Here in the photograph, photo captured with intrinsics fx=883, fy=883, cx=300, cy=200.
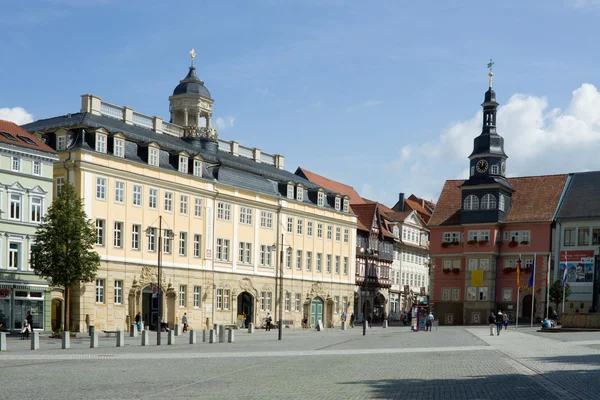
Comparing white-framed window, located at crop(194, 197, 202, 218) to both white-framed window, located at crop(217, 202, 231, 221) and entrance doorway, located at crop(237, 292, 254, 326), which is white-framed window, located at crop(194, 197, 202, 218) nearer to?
white-framed window, located at crop(217, 202, 231, 221)

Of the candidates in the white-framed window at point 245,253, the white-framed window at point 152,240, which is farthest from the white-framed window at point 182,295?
the white-framed window at point 245,253

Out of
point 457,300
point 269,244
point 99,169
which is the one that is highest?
point 99,169

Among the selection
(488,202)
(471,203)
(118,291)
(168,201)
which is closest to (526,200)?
(488,202)

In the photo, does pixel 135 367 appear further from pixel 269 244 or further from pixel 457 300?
pixel 457 300

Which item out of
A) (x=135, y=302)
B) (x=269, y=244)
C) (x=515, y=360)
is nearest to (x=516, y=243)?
(x=269, y=244)

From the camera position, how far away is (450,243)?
9806cm

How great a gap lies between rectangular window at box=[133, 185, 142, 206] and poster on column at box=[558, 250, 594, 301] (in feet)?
150

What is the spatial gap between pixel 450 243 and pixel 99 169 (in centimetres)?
5075

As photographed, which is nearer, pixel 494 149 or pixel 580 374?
pixel 580 374

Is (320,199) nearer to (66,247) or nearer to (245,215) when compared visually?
(245,215)

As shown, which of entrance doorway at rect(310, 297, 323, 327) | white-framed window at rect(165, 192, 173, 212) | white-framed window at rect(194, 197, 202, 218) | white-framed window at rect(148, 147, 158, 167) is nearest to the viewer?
white-framed window at rect(148, 147, 158, 167)

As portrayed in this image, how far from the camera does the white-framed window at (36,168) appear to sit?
54725 millimetres

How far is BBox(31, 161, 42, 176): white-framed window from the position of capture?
54.7m

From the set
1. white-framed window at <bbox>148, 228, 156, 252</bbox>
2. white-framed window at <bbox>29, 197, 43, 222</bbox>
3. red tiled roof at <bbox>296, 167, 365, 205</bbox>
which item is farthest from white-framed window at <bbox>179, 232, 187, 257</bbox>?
red tiled roof at <bbox>296, 167, 365, 205</bbox>
